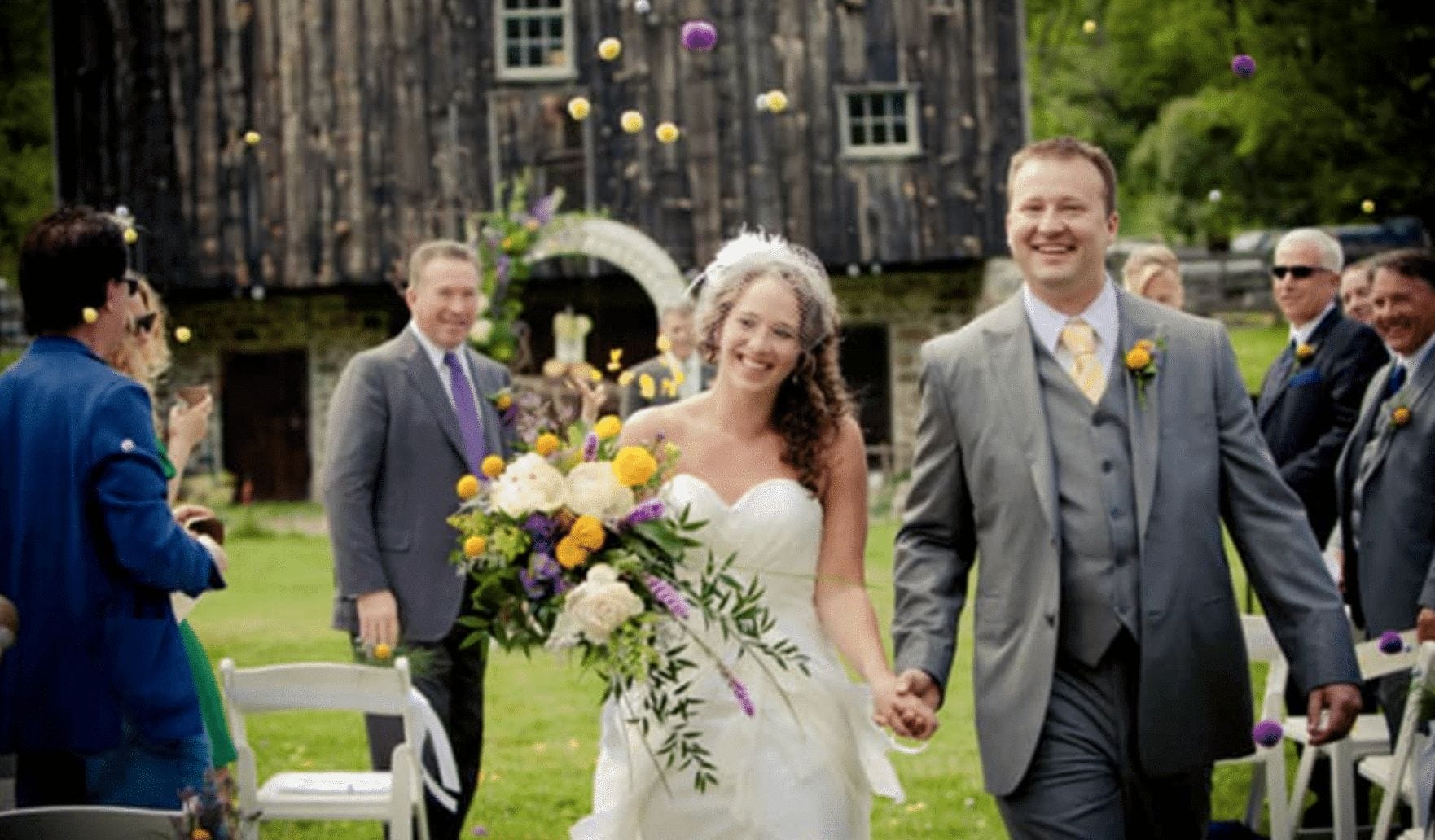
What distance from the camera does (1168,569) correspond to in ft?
16.0

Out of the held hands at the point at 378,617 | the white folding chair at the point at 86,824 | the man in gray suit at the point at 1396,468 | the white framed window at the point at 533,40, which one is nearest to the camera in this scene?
the white folding chair at the point at 86,824

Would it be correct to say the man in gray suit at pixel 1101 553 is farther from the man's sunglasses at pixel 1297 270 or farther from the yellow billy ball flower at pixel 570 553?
the man's sunglasses at pixel 1297 270

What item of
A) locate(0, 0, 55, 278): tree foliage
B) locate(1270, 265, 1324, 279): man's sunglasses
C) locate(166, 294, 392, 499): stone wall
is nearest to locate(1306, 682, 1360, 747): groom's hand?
locate(1270, 265, 1324, 279): man's sunglasses

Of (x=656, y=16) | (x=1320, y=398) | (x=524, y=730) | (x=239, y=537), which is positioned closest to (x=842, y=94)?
(x=656, y=16)

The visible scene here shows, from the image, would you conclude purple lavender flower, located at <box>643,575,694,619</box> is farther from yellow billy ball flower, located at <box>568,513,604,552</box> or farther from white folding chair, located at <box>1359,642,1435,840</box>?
white folding chair, located at <box>1359,642,1435,840</box>

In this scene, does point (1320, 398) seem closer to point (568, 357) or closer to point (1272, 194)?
point (568, 357)

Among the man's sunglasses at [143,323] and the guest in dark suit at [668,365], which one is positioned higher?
the man's sunglasses at [143,323]

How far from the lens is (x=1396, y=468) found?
7.67m

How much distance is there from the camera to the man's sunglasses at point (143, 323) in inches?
243

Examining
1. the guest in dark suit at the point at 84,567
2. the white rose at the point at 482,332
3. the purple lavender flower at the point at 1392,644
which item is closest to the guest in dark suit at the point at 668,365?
the purple lavender flower at the point at 1392,644

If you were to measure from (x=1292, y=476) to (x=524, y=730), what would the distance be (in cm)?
451

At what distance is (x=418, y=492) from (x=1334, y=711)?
400 centimetres

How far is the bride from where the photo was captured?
227 inches

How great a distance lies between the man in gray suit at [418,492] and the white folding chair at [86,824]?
3777 millimetres
